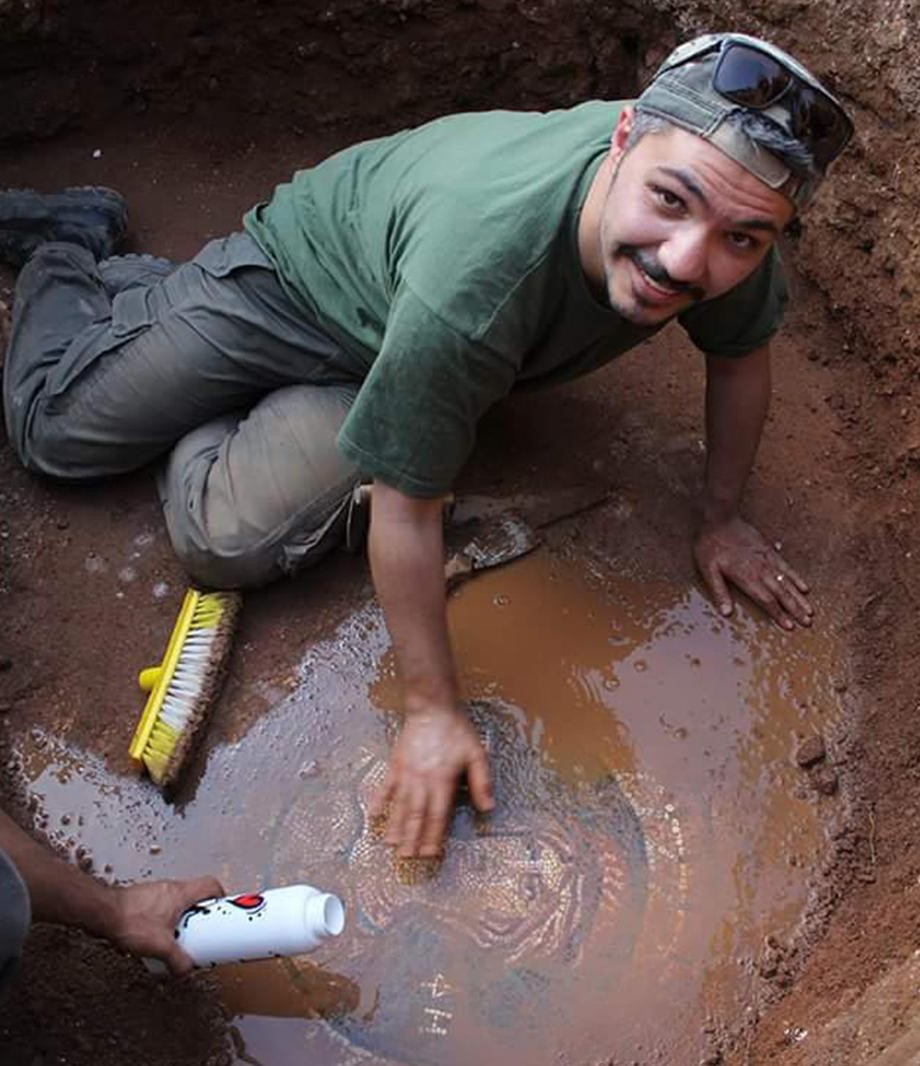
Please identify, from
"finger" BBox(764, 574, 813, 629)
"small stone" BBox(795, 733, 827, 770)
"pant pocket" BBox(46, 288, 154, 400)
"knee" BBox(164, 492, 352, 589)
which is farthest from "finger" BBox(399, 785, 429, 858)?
"pant pocket" BBox(46, 288, 154, 400)

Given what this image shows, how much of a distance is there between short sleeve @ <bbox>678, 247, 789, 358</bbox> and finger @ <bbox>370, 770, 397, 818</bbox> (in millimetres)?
842

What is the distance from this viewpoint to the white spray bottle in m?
1.77

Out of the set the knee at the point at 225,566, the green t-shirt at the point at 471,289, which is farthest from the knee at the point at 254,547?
the green t-shirt at the point at 471,289

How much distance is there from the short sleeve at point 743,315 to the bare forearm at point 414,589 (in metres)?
0.53

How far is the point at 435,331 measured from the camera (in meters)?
1.75

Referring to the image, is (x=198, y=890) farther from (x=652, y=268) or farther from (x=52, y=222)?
(x=52, y=222)

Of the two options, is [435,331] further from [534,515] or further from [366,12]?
[366,12]

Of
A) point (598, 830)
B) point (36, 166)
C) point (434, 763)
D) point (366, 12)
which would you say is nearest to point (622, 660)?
point (598, 830)

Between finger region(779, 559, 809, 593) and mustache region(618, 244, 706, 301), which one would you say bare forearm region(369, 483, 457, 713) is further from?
finger region(779, 559, 809, 593)

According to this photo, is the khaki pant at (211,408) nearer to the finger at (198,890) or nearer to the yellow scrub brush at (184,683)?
the yellow scrub brush at (184,683)

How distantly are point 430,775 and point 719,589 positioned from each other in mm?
656

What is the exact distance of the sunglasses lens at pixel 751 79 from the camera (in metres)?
1.62

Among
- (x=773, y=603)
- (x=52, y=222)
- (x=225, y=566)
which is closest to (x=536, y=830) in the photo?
(x=773, y=603)

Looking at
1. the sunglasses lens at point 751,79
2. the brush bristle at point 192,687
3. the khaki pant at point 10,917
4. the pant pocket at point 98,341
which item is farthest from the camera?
the pant pocket at point 98,341
